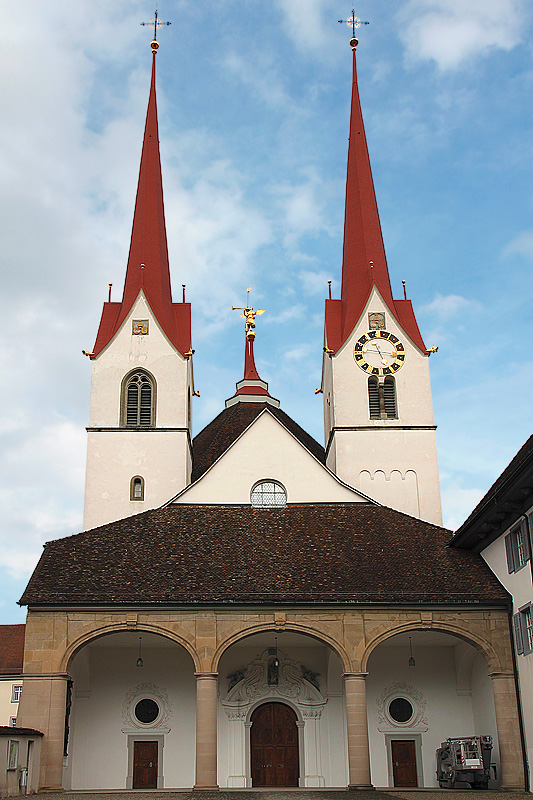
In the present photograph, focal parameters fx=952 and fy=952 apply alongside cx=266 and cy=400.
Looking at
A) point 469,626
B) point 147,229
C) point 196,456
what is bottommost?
point 469,626

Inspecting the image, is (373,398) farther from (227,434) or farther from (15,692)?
(15,692)

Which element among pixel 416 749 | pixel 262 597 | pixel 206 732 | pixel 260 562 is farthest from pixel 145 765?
pixel 416 749

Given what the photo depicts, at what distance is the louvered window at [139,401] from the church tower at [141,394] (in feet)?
0.11

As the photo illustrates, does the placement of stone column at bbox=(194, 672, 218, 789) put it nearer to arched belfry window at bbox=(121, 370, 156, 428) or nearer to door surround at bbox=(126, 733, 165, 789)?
door surround at bbox=(126, 733, 165, 789)

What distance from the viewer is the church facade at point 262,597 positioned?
68.9 ft

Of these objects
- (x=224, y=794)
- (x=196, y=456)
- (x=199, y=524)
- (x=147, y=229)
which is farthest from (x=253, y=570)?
(x=147, y=229)

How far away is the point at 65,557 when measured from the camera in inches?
893

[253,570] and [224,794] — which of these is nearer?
[224,794]

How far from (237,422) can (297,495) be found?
7.46m

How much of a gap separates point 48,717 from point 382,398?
1616 centimetres

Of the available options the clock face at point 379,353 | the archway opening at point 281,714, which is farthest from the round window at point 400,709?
the clock face at point 379,353

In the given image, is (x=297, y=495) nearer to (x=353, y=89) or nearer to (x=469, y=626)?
(x=469, y=626)

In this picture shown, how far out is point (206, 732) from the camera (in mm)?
20422

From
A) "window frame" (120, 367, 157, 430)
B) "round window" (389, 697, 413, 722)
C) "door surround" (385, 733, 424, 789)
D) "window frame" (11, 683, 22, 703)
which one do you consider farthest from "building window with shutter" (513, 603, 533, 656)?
"window frame" (11, 683, 22, 703)
